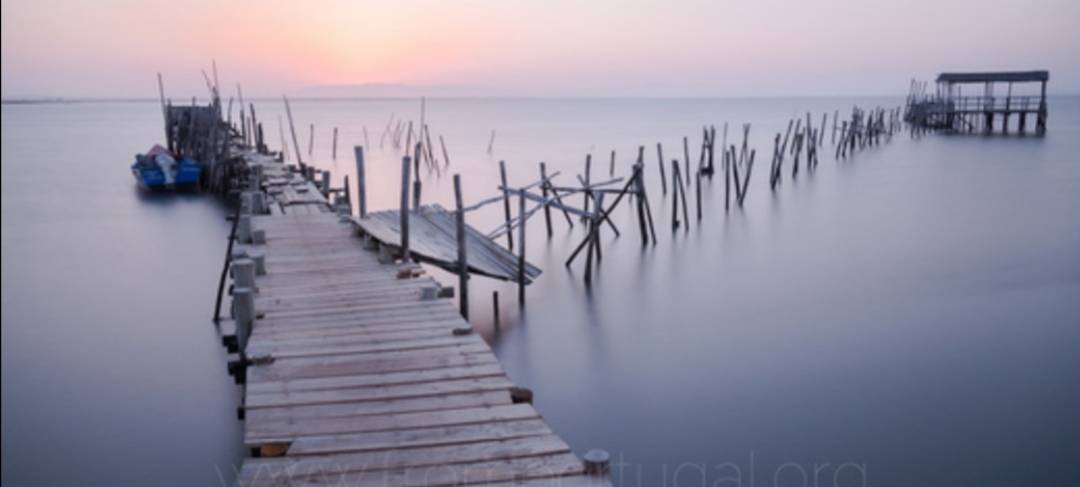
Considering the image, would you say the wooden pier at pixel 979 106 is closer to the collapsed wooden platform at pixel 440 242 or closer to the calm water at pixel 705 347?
the calm water at pixel 705 347

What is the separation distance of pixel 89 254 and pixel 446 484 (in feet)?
56.1

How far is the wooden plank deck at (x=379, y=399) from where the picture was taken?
440 cm

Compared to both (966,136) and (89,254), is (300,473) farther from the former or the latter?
(966,136)

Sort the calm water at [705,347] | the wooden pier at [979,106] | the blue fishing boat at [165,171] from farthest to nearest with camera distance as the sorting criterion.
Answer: the wooden pier at [979,106] < the blue fishing boat at [165,171] < the calm water at [705,347]

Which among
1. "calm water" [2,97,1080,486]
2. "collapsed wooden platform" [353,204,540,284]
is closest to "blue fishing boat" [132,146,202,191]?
"calm water" [2,97,1080,486]

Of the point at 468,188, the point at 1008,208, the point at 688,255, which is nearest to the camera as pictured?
the point at 688,255

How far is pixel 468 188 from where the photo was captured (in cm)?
3061

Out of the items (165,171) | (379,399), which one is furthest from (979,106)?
(379,399)

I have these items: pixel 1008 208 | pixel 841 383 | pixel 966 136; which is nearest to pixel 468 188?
pixel 1008 208

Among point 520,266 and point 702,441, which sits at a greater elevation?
point 520,266

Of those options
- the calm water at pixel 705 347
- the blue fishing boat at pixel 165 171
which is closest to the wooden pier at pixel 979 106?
the calm water at pixel 705 347

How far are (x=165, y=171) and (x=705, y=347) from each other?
71.1ft

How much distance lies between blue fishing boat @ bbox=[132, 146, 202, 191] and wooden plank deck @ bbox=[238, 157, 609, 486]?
2048 cm

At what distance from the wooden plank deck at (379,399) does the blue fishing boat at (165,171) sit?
20477mm
